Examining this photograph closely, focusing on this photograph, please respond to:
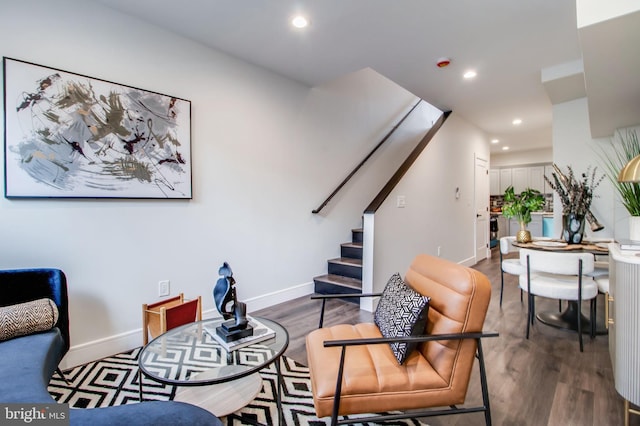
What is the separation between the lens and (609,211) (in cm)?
388

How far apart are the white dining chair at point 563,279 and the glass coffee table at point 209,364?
2.27 m

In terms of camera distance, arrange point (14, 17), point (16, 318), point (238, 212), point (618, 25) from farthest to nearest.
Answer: point (238, 212)
point (14, 17)
point (16, 318)
point (618, 25)

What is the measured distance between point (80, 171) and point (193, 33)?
4.81ft

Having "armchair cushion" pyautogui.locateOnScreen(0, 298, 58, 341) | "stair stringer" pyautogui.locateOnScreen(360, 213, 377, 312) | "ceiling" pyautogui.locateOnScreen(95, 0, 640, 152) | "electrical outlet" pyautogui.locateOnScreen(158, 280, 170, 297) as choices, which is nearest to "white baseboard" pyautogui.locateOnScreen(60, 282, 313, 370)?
"electrical outlet" pyautogui.locateOnScreen(158, 280, 170, 297)

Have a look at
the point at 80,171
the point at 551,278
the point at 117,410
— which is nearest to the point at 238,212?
the point at 80,171

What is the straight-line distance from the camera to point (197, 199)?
282 cm

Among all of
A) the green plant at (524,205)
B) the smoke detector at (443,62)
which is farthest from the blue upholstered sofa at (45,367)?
the smoke detector at (443,62)

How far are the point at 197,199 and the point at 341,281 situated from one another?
6.18 ft

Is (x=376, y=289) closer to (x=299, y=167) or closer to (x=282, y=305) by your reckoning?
(x=282, y=305)

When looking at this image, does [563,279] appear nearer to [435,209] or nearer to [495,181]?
[435,209]

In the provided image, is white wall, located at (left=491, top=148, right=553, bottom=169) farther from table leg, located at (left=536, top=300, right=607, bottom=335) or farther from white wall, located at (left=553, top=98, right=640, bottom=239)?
table leg, located at (left=536, top=300, right=607, bottom=335)

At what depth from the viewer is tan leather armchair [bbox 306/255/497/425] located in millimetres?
1309

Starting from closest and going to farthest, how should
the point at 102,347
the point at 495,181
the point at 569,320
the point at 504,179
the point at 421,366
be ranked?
the point at 421,366, the point at 102,347, the point at 569,320, the point at 504,179, the point at 495,181

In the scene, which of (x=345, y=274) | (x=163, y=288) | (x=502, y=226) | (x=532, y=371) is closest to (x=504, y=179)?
(x=502, y=226)
